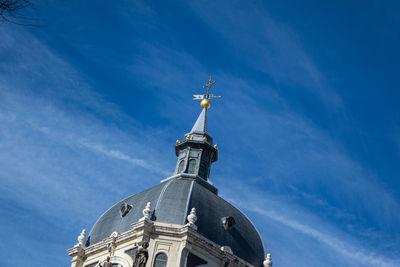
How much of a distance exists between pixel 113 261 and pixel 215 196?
9.81 m

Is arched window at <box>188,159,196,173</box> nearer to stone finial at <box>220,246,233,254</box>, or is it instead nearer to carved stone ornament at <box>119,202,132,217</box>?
carved stone ornament at <box>119,202,132,217</box>

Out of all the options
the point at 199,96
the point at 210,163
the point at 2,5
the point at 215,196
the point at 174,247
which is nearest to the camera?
the point at 2,5

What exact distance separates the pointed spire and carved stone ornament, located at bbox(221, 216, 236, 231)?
37.0 ft

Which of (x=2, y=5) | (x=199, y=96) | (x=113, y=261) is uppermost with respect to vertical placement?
(x=199, y=96)

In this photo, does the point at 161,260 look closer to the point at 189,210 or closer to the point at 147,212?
the point at 147,212

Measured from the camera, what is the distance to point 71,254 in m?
45.3

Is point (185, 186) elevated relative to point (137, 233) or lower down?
elevated

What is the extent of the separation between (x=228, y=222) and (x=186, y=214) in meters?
3.35

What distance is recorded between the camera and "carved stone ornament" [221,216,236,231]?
45.1 meters

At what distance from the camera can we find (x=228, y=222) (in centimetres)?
4528

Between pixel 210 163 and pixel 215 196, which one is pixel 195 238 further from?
pixel 210 163

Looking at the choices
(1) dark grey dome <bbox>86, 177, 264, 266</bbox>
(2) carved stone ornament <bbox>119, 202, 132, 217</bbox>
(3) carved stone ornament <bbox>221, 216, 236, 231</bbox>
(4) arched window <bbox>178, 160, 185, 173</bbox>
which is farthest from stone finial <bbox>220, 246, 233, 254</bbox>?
(4) arched window <bbox>178, 160, 185, 173</bbox>

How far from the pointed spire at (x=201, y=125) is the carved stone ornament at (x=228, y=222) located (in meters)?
11.3

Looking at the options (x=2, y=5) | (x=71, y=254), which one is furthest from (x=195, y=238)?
(x=2, y=5)
